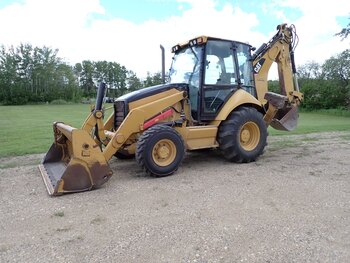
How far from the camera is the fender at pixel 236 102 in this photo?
20.8ft

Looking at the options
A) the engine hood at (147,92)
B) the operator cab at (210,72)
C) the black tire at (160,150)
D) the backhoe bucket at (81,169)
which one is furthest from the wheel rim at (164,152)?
the operator cab at (210,72)

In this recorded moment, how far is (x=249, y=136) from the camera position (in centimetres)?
675

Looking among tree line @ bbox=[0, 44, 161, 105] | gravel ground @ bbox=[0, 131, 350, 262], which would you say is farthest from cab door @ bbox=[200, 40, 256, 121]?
tree line @ bbox=[0, 44, 161, 105]

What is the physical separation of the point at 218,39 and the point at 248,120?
69.3 inches

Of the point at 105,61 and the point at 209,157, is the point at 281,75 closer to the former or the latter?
the point at 209,157

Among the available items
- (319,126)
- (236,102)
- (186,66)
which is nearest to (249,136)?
(236,102)

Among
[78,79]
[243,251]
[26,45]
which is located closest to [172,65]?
[243,251]

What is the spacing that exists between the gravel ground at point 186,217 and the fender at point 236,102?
1.11 m

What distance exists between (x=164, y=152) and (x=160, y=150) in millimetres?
90

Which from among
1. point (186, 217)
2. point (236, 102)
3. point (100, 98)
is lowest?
point (186, 217)

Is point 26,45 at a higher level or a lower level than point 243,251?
higher

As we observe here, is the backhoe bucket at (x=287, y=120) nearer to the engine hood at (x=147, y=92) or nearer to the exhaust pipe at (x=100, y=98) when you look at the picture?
the engine hood at (x=147, y=92)

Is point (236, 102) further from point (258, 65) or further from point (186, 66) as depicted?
point (258, 65)

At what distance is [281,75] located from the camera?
306 inches
